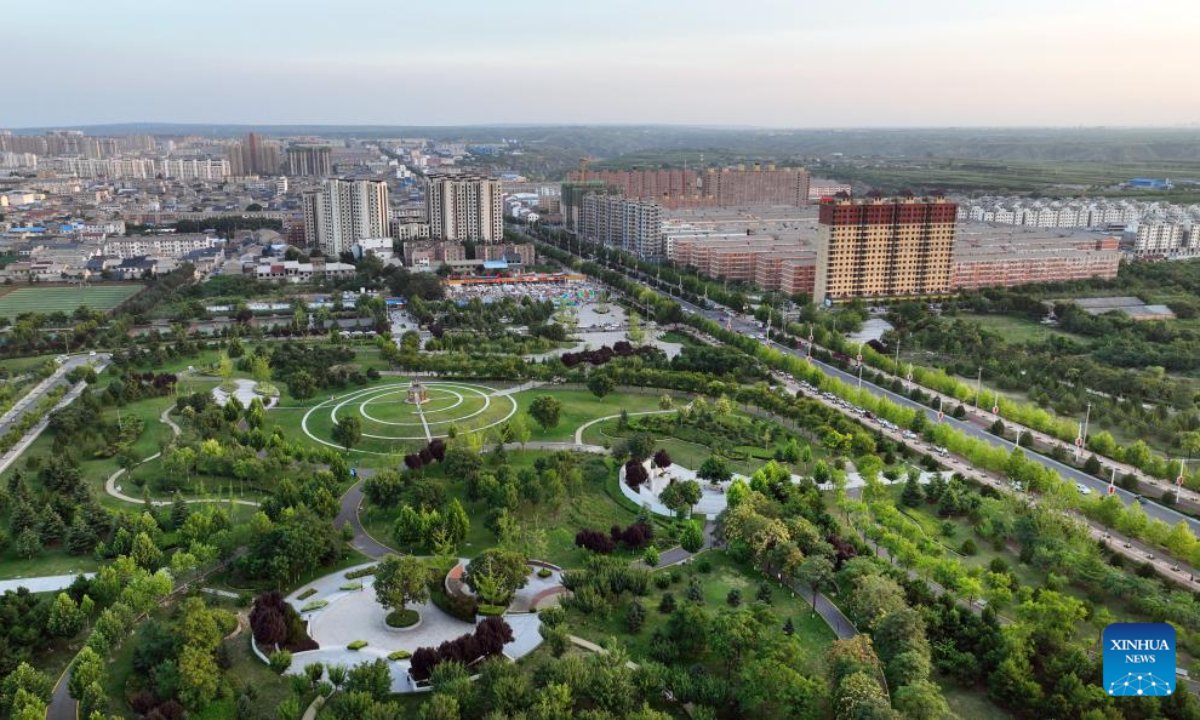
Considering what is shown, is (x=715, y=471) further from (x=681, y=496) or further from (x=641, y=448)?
(x=641, y=448)

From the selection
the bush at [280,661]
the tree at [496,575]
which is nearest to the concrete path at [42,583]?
the bush at [280,661]

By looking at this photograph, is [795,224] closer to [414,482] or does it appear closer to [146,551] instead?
[414,482]

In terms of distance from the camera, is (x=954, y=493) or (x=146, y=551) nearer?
(x=146, y=551)

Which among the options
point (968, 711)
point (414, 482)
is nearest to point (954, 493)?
point (968, 711)

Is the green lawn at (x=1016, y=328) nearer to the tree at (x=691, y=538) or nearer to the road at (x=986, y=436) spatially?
the road at (x=986, y=436)

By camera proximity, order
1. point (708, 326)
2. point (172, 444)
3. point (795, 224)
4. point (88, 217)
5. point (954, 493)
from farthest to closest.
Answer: point (88, 217) < point (795, 224) < point (708, 326) < point (172, 444) < point (954, 493)

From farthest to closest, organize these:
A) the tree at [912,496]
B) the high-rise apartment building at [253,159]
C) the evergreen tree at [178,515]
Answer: the high-rise apartment building at [253,159] → the tree at [912,496] → the evergreen tree at [178,515]
